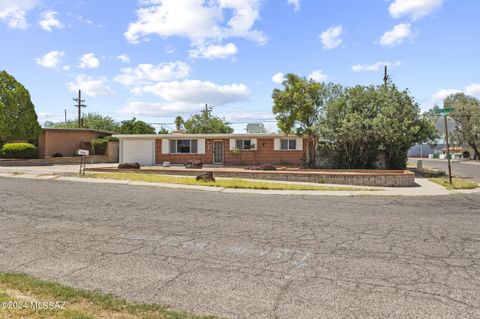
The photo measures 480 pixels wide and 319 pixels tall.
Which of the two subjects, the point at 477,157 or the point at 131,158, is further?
the point at 477,157

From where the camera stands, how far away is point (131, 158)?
108ft

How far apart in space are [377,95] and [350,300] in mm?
24263

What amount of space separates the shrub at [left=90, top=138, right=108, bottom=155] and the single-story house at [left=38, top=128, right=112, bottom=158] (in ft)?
4.20

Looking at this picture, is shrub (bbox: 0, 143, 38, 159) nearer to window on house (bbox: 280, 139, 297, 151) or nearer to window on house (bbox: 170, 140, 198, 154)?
window on house (bbox: 170, 140, 198, 154)

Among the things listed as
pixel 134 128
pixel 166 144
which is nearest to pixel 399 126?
pixel 166 144

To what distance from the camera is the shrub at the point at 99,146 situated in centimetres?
3841

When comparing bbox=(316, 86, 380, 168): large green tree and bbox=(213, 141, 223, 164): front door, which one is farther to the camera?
bbox=(213, 141, 223, 164): front door

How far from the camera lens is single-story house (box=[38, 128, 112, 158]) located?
119 feet

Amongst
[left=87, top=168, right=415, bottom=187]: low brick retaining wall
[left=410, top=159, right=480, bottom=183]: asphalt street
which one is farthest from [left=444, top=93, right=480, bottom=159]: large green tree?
[left=87, top=168, right=415, bottom=187]: low brick retaining wall

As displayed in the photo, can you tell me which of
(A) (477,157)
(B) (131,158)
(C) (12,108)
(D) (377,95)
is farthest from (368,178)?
(A) (477,157)

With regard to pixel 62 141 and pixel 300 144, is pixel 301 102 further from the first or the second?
pixel 62 141

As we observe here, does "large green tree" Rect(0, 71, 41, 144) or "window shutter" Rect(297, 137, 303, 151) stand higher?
"large green tree" Rect(0, 71, 41, 144)

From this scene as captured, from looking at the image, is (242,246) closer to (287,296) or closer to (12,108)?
(287,296)

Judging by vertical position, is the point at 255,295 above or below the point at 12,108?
below
